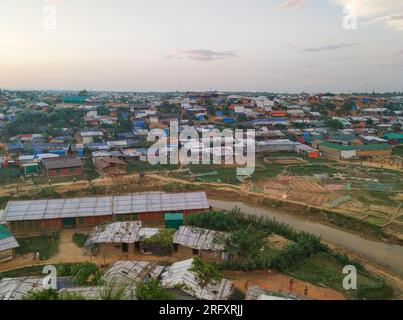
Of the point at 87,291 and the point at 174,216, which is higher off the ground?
the point at 87,291

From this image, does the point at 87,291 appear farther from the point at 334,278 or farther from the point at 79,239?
the point at 334,278

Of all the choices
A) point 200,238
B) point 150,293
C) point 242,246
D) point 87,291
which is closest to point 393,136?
point 242,246

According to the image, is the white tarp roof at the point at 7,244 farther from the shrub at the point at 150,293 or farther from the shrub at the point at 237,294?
the shrub at the point at 237,294

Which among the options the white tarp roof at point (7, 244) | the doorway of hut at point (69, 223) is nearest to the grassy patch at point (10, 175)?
the doorway of hut at point (69, 223)

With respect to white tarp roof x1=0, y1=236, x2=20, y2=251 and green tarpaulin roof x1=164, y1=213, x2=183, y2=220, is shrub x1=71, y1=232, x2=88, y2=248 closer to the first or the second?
white tarp roof x1=0, y1=236, x2=20, y2=251

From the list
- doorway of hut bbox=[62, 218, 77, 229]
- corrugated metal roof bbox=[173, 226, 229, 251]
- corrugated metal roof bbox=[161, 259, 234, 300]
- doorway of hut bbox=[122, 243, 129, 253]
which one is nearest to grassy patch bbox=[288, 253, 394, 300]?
corrugated metal roof bbox=[173, 226, 229, 251]

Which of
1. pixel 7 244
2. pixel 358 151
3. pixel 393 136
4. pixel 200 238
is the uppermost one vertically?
pixel 393 136

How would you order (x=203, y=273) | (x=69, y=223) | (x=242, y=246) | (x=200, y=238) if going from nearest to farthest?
(x=203, y=273)
(x=242, y=246)
(x=200, y=238)
(x=69, y=223)
